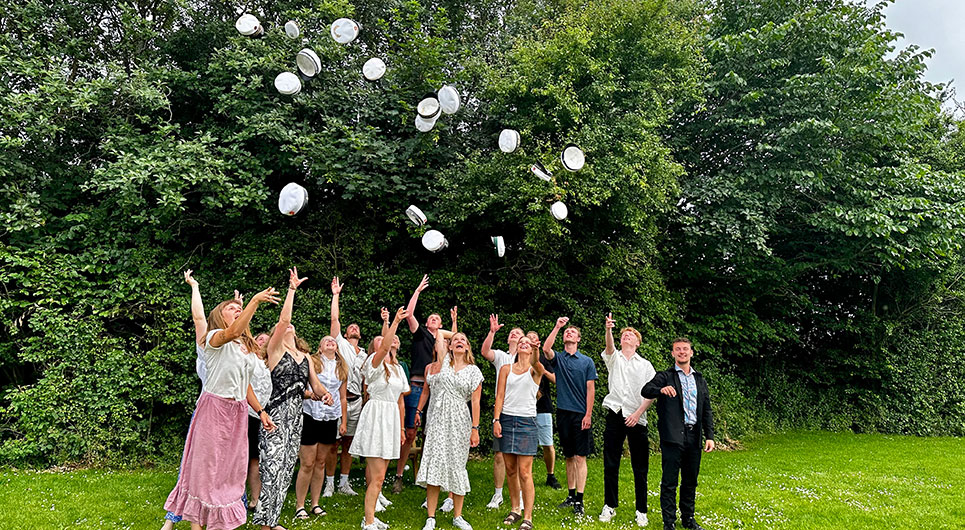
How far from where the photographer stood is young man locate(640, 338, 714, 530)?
5633 millimetres

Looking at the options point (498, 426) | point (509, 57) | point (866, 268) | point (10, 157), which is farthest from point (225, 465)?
point (866, 268)

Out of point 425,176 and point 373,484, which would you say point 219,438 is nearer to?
point 373,484

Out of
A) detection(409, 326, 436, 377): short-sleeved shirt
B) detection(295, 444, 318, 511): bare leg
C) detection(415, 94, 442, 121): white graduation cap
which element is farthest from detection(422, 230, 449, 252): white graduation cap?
detection(295, 444, 318, 511): bare leg

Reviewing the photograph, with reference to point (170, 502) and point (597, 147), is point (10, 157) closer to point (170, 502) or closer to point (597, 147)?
point (170, 502)

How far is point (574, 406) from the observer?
21.8ft

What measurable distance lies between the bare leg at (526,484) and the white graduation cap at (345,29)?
682 cm

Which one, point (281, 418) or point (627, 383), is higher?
point (627, 383)

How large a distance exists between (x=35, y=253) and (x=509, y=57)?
26.1ft

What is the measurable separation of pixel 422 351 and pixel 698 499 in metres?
3.83

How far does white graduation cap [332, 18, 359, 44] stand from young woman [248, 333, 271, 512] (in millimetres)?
5284

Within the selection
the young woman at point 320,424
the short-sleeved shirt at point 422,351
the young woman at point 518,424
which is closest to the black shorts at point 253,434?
the young woman at point 320,424

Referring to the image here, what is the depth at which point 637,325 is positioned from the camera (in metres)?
11.2

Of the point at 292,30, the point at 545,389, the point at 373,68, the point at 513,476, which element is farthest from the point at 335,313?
the point at 292,30

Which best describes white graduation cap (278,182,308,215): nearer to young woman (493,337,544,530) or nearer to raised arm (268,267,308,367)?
raised arm (268,267,308,367)
